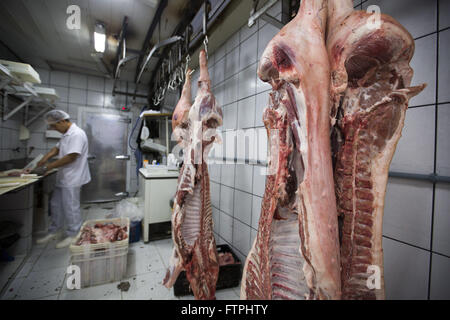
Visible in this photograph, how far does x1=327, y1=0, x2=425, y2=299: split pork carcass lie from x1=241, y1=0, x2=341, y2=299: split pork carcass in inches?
2.4

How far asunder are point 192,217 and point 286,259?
63cm

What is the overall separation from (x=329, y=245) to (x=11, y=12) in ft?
8.11

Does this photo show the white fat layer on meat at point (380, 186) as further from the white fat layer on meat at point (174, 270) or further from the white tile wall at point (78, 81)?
the white tile wall at point (78, 81)

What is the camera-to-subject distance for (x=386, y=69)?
1.50ft

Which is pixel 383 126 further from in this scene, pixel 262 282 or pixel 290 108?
pixel 262 282

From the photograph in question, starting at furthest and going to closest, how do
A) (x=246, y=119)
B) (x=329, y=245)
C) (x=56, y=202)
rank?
(x=56, y=202)
(x=246, y=119)
(x=329, y=245)

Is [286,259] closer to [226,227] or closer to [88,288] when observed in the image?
[226,227]

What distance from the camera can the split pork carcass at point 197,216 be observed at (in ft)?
3.23

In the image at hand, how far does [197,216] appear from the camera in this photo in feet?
3.36

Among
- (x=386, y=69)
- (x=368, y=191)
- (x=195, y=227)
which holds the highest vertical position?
(x=386, y=69)

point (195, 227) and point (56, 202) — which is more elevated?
point (195, 227)

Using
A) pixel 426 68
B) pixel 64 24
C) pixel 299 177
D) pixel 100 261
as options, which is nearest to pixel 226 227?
pixel 100 261
